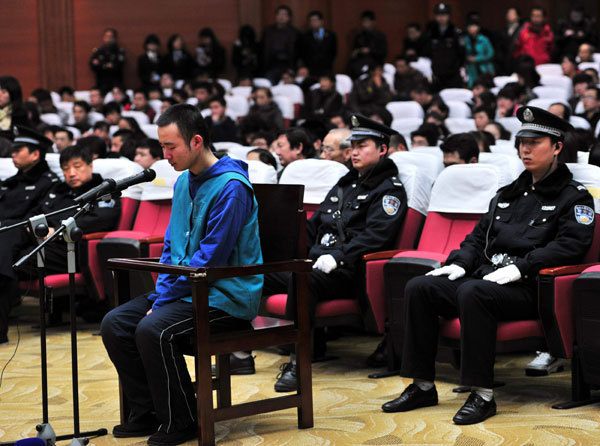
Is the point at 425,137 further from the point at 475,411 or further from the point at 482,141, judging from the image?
the point at 475,411

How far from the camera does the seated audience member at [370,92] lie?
10078mm

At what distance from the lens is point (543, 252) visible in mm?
3699

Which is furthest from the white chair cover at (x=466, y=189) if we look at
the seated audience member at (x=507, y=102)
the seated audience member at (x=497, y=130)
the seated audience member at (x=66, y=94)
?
the seated audience member at (x=66, y=94)

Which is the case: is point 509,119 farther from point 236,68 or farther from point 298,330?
point 236,68

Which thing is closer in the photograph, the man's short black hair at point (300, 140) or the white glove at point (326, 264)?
the white glove at point (326, 264)

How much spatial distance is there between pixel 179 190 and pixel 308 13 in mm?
9852

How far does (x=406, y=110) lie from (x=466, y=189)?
498 centimetres

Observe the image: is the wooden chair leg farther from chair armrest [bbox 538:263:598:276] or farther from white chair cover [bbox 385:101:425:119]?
white chair cover [bbox 385:101:425:119]

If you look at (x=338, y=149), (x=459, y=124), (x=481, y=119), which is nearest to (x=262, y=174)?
(x=338, y=149)

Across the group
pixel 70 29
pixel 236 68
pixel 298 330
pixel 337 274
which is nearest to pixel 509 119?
pixel 337 274

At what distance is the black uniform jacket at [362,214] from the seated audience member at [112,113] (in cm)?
608

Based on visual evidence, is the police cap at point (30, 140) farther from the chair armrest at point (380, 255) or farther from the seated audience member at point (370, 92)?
the seated audience member at point (370, 92)

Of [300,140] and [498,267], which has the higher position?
[300,140]

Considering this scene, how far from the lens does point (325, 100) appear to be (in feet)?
33.2
